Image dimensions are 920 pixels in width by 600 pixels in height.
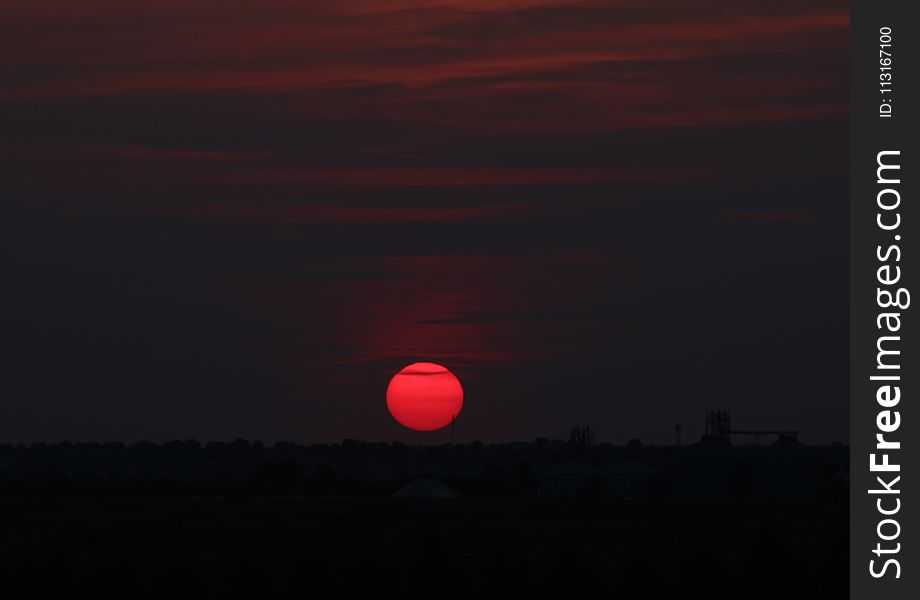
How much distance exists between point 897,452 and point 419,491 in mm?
132319

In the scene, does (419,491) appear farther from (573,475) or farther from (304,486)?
(304,486)

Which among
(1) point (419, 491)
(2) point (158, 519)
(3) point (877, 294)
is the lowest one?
(3) point (877, 294)

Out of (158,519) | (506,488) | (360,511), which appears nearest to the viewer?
(158,519)

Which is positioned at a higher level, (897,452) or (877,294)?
(877,294)

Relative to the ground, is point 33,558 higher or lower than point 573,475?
lower

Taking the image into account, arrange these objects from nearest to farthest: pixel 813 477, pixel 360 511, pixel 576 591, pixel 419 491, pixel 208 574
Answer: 1. pixel 576 591
2. pixel 208 574
3. pixel 360 511
4. pixel 813 477
5. pixel 419 491

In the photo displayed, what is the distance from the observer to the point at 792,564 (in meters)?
57.0

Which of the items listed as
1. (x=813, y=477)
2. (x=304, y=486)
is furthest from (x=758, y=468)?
(x=304, y=486)

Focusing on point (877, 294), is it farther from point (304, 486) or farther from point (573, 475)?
point (304, 486)

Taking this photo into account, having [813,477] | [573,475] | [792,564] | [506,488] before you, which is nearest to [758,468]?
[813,477]

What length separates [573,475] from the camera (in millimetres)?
173500

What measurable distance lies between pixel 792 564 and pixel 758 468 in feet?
327

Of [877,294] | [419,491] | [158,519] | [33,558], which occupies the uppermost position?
[419,491]

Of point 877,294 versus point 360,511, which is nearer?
point 877,294
